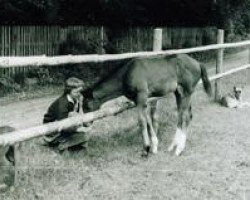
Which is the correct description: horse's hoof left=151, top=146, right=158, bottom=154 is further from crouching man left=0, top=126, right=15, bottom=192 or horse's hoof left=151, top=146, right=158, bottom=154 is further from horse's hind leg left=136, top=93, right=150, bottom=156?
crouching man left=0, top=126, right=15, bottom=192

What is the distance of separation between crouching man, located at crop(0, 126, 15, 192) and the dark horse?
1760 millimetres

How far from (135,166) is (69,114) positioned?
110 cm

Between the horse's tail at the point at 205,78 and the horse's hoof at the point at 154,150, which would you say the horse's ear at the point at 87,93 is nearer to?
the horse's hoof at the point at 154,150

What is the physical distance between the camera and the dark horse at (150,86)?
7.65m

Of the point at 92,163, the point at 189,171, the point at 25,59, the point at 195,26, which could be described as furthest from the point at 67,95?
the point at 195,26

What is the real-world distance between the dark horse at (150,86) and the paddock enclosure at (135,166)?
1.04ft

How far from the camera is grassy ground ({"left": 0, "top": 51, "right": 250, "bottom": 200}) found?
19.6 feet

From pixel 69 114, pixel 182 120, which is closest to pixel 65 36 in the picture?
pixel 182 120

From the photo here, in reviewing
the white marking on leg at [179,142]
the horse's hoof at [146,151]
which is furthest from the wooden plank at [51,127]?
the white marking on leg at [179,142]

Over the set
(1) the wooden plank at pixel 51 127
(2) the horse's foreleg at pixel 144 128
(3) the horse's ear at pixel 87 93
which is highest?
(3) the horse's ear at pixel 87 93

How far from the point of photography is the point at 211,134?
9344 mm

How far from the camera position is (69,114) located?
716cm

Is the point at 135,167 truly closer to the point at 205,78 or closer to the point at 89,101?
the point at 89,101

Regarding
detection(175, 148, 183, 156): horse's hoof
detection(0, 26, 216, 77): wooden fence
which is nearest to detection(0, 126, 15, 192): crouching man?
detection(175, 148, 183, 156): horse's hoof
